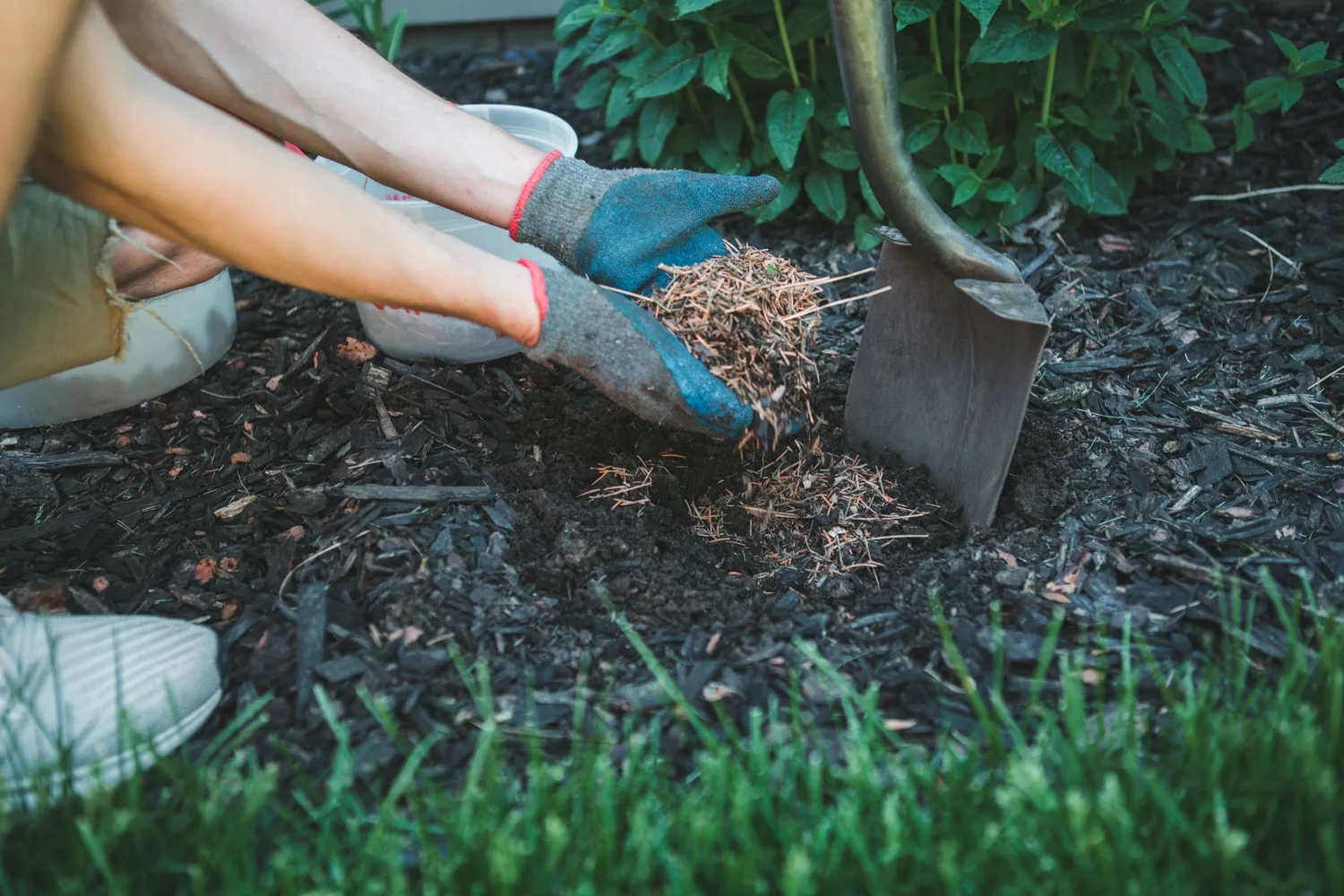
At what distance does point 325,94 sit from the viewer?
6.15 feet

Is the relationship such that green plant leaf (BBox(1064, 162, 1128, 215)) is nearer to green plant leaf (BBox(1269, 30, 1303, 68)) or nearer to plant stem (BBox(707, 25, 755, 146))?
green plant leaf (BBox(1269, 30, 1303, 68))

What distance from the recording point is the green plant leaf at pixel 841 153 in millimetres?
2569

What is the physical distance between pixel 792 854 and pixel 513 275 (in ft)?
3.07

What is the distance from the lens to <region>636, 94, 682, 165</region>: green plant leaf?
268cm

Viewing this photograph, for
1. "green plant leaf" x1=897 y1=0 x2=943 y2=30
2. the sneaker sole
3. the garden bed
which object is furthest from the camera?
"green plant leaf" x1=897 y1=0 x2=943 y2=30

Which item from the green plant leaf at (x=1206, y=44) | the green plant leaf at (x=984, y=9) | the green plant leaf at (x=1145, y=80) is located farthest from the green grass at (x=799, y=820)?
the green plant leaf at (x=1206, y=44)

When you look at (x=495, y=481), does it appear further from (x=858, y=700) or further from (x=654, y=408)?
(x=858, y=700)

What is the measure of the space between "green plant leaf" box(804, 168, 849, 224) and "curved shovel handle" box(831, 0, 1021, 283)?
2.80 ft

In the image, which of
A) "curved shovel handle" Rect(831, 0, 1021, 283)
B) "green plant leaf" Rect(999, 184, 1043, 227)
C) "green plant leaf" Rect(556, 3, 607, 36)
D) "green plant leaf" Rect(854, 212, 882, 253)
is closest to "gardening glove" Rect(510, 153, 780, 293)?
"curved shovel handle" Rect(831, 0, 1021, 283)

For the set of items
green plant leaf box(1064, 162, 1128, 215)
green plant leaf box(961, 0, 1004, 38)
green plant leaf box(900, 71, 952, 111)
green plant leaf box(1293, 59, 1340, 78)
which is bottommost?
green plant leaf box(1064, 162, 1128, 215)

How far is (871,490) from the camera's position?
1984 mm

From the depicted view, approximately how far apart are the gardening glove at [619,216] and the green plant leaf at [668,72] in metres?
0.64

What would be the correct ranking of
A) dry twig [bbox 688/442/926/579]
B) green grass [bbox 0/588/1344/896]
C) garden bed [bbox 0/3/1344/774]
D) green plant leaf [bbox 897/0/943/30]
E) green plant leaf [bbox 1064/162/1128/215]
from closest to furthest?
green grass [bbox 0/588/1344/896] < garden bed [bbox 0/3/1344/774] < dry twig [bbox 688/442/926/579] < green plant leaf [bbox 897/0/943/30] < green plant leaf [bbox 1064/162/1128/215]

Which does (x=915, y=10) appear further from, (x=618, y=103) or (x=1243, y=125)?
(x=1243, y=125)
